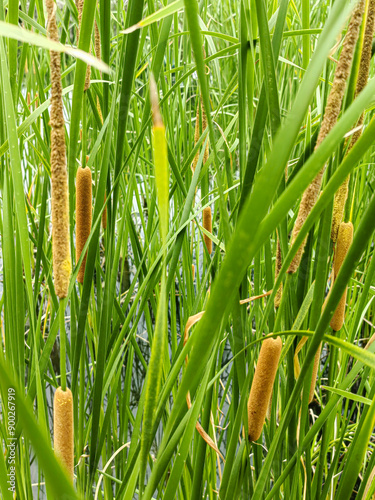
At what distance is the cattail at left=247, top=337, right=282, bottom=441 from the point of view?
17.5 inches

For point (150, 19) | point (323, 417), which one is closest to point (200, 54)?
point (150, 19)

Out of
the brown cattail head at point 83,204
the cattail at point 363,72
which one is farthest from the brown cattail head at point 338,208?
the brown cattail head at point 83,204

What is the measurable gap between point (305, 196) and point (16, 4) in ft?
1.22

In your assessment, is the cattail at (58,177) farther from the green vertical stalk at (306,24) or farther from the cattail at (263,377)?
the green vertical stalk at (306,24)

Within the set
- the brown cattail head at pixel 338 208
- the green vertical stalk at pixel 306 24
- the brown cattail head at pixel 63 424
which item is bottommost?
the brown cattail head at pixel 63 424

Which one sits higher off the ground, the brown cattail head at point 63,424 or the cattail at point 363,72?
the cattail at point 363,72

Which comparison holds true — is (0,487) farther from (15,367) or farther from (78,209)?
(78,209)

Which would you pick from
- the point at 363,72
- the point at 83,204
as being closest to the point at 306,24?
the point at 363,72

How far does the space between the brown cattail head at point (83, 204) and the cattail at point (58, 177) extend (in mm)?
187

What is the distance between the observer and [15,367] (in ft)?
2.06

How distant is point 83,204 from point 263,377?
286 millimetres

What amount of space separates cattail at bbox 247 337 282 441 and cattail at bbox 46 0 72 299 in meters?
0.20

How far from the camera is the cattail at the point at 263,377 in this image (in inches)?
17.5

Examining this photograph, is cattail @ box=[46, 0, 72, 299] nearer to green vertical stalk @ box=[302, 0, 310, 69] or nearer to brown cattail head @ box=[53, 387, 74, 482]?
brown cattail head @ box=[53, 387, 74, 482]
